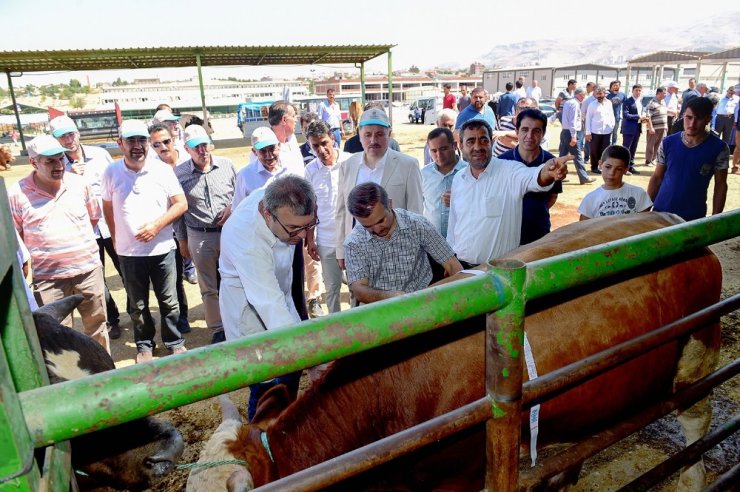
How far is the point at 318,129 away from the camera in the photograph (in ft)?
15.8

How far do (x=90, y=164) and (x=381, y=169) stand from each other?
3.11 metres

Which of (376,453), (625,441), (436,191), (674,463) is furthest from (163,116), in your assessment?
(674,463)

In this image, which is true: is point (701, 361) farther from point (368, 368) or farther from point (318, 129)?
point (318, 129)

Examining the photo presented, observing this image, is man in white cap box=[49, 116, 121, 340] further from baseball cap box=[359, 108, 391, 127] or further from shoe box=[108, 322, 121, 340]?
baseball cap box=[359, 108, 391, 127]

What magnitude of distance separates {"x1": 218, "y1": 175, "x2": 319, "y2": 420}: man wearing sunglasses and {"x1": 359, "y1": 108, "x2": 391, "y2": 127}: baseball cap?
1597 millimetres

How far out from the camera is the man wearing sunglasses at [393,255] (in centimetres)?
328

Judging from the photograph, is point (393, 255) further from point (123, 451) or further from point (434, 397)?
point (123, 451)

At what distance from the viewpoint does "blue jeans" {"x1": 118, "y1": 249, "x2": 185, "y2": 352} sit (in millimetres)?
4559

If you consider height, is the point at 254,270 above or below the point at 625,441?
above

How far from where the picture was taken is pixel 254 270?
2.90m

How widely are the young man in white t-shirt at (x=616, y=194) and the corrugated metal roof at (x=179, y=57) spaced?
48.1 feet

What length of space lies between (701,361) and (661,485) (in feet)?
2.50

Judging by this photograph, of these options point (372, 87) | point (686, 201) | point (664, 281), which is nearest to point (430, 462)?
point (664, 281)

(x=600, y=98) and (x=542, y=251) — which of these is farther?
(x=600, y=98)
